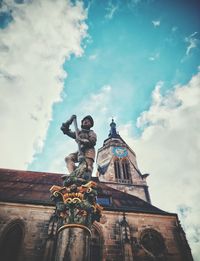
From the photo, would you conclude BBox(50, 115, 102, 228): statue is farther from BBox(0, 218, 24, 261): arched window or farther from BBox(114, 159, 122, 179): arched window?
BBox(114, 159, 122, 179): arched window

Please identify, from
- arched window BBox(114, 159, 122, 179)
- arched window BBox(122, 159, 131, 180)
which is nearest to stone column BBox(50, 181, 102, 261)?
arched window BBox(114, 159, 122, 179)

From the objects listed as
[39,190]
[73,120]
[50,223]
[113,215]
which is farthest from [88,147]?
[39,190]

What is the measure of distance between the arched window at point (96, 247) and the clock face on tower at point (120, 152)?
47.5 ft

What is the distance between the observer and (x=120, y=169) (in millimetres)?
24125

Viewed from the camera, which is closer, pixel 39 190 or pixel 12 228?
pixel 12 228

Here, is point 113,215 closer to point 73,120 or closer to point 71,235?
point 73,120

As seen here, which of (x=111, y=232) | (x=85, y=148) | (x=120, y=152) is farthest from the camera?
(x=120, y=152)

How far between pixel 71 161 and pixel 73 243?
6.17 feet

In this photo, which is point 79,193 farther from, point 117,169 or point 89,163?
point 117,169

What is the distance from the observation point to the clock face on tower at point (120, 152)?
2597 cm

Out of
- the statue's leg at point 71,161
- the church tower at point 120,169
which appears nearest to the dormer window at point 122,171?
the church tower at point 120,169

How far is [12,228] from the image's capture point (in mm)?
11297

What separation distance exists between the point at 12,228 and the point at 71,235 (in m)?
10.1

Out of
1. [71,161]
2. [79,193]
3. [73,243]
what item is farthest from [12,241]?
[73,243]
